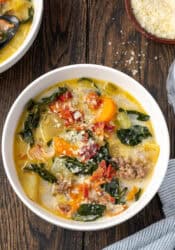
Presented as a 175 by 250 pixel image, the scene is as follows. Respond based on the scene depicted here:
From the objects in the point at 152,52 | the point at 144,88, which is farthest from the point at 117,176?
the point at 152,52

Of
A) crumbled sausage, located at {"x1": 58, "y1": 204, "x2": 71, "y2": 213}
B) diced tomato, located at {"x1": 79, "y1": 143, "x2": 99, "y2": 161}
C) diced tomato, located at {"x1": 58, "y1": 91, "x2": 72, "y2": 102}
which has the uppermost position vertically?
diced tomato, located at {"x1": 58, "y1": 91, "x2": 72, "y2": 102}

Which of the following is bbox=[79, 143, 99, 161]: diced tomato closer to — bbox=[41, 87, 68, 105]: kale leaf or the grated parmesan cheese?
bbox=[41, 87, 68, 105]: kale leaf

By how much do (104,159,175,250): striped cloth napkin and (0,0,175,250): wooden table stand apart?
4 centimetres

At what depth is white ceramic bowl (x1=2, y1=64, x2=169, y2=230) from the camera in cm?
230

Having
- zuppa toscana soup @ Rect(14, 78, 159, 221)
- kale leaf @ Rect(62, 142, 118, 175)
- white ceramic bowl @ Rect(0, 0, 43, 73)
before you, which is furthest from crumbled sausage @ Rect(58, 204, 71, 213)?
white ceramic bowl @ Rect(0, 0, 43, 73)

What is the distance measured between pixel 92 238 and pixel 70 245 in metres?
0.08

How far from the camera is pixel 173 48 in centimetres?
259

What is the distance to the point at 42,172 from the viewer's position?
2363 millimetres

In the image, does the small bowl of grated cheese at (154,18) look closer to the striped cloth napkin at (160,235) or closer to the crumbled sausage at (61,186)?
the striped cloth napkin at (160,235)

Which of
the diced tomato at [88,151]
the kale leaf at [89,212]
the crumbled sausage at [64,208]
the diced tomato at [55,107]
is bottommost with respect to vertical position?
the kale leaf at [89,212]

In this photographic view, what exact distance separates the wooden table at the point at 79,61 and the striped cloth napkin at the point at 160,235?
4cm

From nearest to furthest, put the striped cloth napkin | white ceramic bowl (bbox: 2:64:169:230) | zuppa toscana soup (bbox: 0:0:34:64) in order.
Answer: white ceramic bowl (bbox: 2:64:169:230)
the striped cloth napkin
zuppa toscana soup (bbox: 0:0:34:64)

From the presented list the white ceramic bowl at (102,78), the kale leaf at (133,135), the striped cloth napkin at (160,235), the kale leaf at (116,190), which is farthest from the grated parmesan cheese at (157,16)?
the kale leaf at (116,190)

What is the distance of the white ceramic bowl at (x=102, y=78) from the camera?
230cm
